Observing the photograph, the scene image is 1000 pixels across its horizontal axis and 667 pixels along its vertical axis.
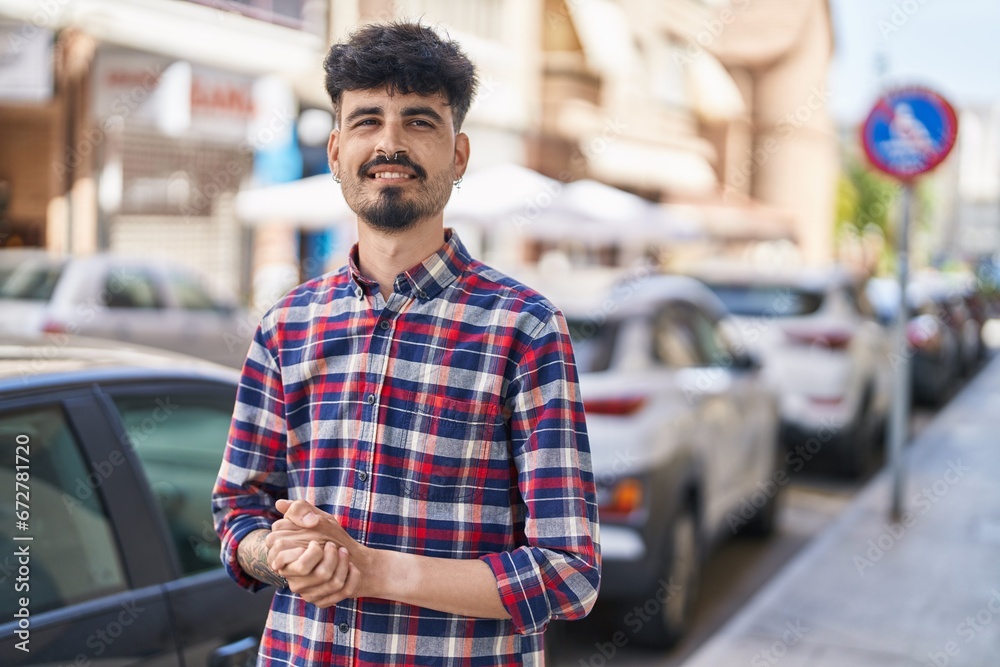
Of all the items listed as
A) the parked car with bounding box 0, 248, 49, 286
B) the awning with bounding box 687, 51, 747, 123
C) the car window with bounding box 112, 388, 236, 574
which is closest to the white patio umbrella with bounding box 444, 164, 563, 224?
the parked car with bounding box 0, 248, 49, 286

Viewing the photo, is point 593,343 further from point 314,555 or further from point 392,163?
point 314,555

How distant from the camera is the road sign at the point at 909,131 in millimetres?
7793

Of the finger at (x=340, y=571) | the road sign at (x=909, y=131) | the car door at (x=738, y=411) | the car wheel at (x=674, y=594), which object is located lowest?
the car wheel at (x=674, y=594)

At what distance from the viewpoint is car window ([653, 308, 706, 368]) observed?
599cm

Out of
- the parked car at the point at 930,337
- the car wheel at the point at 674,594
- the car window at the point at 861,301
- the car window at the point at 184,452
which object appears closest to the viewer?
the car window at the point at 184,452

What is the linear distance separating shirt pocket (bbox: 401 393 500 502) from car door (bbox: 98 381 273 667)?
1.00m

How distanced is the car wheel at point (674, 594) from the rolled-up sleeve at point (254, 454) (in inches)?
139

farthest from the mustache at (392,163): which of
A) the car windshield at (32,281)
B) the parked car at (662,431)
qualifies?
the car windshield at (32,281)

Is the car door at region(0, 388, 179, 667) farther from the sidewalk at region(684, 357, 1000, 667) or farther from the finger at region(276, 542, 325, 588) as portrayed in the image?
the sidewalk at region(684, 357, 1000, 667)

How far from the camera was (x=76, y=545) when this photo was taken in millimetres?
2533

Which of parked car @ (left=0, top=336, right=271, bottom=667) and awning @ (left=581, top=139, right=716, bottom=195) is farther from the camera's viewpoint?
awning @ (left=581, top=139, right=716, bottom=195)

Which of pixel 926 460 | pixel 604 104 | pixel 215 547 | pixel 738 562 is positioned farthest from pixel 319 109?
pixel 215 547

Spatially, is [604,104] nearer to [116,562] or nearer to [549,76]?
[549,76]

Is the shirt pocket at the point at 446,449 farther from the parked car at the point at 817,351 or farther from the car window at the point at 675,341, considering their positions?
the parked car at the point at 817,351
